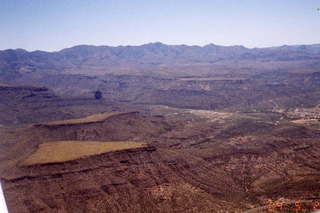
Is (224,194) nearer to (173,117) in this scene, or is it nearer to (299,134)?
(299,134)

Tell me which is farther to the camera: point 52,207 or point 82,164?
point 82,164

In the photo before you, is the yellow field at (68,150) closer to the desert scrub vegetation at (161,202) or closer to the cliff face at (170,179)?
the cliff face at (170,179)

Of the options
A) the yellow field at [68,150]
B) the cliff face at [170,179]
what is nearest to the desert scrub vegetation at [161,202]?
the cliff face at [170,179]

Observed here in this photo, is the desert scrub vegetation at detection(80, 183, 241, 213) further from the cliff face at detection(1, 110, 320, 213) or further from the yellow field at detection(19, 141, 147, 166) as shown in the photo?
the yellow field at detection(19, 141, 147, 166)

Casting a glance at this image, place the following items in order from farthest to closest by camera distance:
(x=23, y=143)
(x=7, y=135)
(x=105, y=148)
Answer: (x=7, y=135) → (x=23, y=143) → (x=105, y=148)

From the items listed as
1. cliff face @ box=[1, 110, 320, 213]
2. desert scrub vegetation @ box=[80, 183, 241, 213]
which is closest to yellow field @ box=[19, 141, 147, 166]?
cliff face @ box=[1, 110, 320, 213]

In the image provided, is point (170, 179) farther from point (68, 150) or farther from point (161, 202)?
point (68, 150)

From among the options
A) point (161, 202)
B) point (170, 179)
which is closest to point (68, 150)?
point (170, 179)

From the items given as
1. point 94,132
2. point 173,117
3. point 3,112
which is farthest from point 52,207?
point 3,112
